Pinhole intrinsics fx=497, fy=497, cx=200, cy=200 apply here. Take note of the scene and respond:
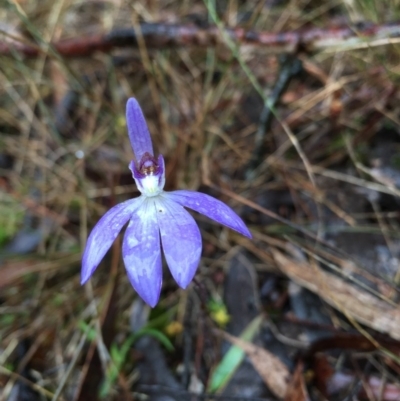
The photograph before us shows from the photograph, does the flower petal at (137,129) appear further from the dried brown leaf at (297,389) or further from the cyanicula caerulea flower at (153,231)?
the dried brown leaf at (297,389)

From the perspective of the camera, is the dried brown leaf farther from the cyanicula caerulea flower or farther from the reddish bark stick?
the reddish bark stick

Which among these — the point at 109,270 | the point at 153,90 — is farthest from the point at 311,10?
the point at 109,270

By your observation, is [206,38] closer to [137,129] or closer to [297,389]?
[137,129]

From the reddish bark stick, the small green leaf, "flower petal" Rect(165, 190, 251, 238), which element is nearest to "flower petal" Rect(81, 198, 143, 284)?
"flower petal" Rect(165, 190, 251, 238)

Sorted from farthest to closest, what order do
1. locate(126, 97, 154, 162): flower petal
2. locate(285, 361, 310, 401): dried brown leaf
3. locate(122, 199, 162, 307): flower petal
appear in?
locate(285, 361, 310, 401): dried brown leaf < locate(126, 97, 154, 162): flower petal < locate(122, 199, 162, 307): flower petal

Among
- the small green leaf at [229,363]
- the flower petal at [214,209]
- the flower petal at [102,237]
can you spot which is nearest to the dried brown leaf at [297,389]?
the small green leaf at [229,363]

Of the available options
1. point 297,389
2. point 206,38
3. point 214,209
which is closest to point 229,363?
point 297,389
